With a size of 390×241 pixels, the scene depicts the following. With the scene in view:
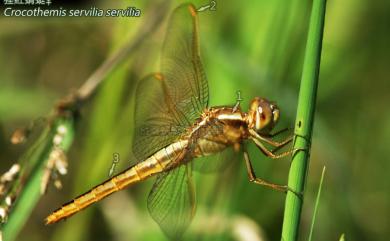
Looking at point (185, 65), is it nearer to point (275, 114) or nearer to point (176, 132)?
point (176, 132)

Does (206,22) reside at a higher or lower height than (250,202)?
higher

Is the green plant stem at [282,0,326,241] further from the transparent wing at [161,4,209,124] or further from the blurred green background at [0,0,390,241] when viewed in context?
the blurred green background at [0,0,390,241]

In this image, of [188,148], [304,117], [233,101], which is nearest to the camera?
[304,117]

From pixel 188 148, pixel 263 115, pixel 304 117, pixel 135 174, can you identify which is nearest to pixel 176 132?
pixel 188 148

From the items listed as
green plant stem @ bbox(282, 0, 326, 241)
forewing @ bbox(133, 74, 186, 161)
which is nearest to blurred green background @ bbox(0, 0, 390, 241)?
forewing @ bbox(133, 74, 186, 161)

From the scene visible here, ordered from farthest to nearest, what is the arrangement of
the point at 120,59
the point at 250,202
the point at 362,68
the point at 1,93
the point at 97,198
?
the point at 362,68, the point at 1,93, the point at 250,202, the point at 120,59, the point at 97,198

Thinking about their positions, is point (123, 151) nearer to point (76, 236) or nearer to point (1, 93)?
point (76, 236)

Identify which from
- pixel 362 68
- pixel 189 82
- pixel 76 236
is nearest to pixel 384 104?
pixel 362 68
